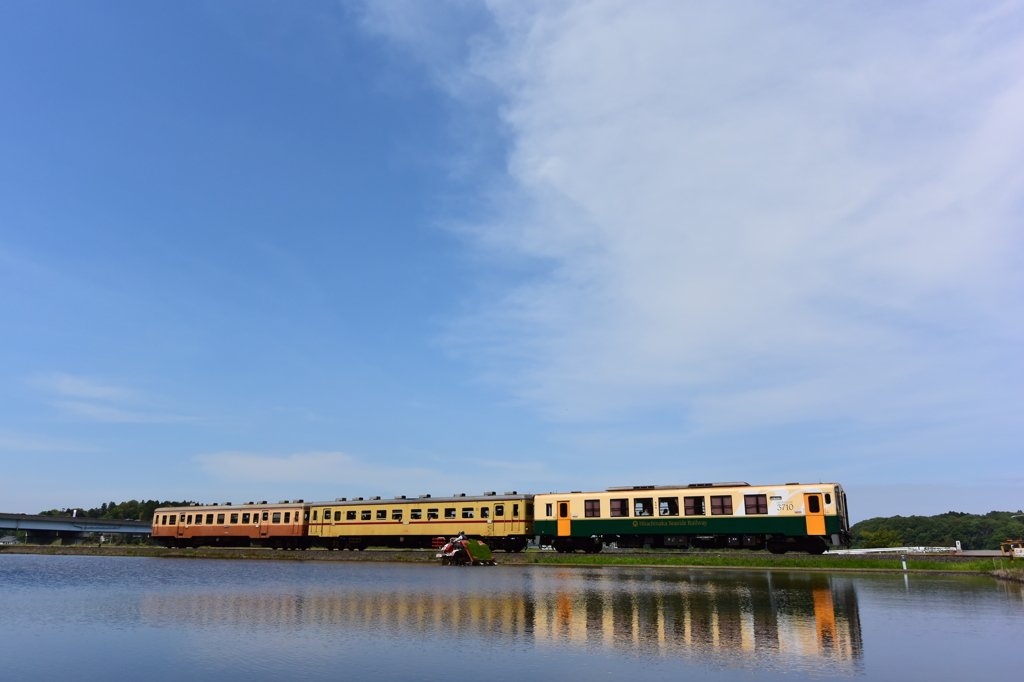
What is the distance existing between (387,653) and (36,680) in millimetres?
4994

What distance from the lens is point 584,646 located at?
12.4 meters

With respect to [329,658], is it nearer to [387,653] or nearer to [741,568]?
[387,653]

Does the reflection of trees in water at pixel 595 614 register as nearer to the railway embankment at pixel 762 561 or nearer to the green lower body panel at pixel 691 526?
the railway embankment at pixel 762 561

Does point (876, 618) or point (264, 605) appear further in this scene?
point (264, 605)

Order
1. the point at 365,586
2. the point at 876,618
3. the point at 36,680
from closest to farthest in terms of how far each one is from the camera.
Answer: the point at 36,680 → the point at 876,618 → the point at 365,586

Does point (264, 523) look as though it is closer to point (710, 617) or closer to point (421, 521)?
point (421, 521)

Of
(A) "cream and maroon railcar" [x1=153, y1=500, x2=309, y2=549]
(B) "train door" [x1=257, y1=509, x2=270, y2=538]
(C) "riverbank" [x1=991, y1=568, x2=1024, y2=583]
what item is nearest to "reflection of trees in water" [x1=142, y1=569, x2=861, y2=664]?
(C) "riverbank" [x1=991, y1=568, x2=1024, y2=583]

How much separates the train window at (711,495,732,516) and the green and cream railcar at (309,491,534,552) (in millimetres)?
13840

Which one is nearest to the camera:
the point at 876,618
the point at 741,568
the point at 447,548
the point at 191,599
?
the point at 876,618

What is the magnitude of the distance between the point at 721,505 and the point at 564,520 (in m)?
11.0

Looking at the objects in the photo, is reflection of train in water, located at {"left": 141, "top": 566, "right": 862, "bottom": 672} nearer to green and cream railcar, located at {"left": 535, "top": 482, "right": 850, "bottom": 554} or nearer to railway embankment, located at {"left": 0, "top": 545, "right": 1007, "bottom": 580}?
railway embankment, located at {"left": 0, "top": 545, "right": 1007, "bottom": 580}

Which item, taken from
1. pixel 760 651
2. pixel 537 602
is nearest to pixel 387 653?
pixel 760 651

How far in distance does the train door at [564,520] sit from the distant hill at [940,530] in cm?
9476

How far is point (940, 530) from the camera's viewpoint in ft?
422
